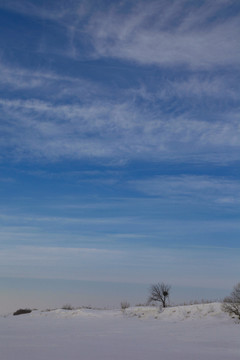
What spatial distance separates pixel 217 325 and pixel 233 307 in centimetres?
263

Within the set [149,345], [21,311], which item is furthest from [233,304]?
[21,311]

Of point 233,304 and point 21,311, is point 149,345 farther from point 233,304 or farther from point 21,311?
point 21,311

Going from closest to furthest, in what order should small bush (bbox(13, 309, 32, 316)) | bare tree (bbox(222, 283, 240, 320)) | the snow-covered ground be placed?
1. the snow-covered ground
2. bare tree (bbox(222, 283, 240, 320))
3. small bush (bbox(13, 309, 32, 316))

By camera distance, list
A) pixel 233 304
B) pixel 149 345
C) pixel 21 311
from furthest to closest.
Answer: pixel 21 311 < pixel 233 304 < pixel 149 345

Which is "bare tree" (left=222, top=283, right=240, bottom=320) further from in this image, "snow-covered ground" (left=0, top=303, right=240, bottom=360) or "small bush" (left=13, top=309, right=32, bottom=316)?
"small bush" (left=13, top=309, right=32, bottom=316)

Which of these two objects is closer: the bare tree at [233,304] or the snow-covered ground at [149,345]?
the snow-covered ground at [149,345]

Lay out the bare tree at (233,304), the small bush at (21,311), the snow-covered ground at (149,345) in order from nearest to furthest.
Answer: the snow-covered ground at (149,345) → the bare tree at (233,304) → the small bush at (21,311)

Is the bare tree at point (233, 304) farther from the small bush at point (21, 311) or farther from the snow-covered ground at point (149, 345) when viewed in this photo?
the small bush at point (21, 311)

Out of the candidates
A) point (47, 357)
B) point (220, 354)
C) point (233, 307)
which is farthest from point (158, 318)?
point (47, 357)

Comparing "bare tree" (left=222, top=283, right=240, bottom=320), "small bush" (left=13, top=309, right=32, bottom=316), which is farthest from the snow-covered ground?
"small bush" (left=13, top=309, right=32, bottom=316)

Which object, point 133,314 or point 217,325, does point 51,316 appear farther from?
point 217,325

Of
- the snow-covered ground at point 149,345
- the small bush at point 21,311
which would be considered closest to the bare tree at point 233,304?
the snow-covered ground at point 149,345

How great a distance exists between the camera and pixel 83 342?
13.9 metres

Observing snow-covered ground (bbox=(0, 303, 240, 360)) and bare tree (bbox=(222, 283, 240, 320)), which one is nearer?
snow-covered ground (bbox=(0, 303, 240, 360))
